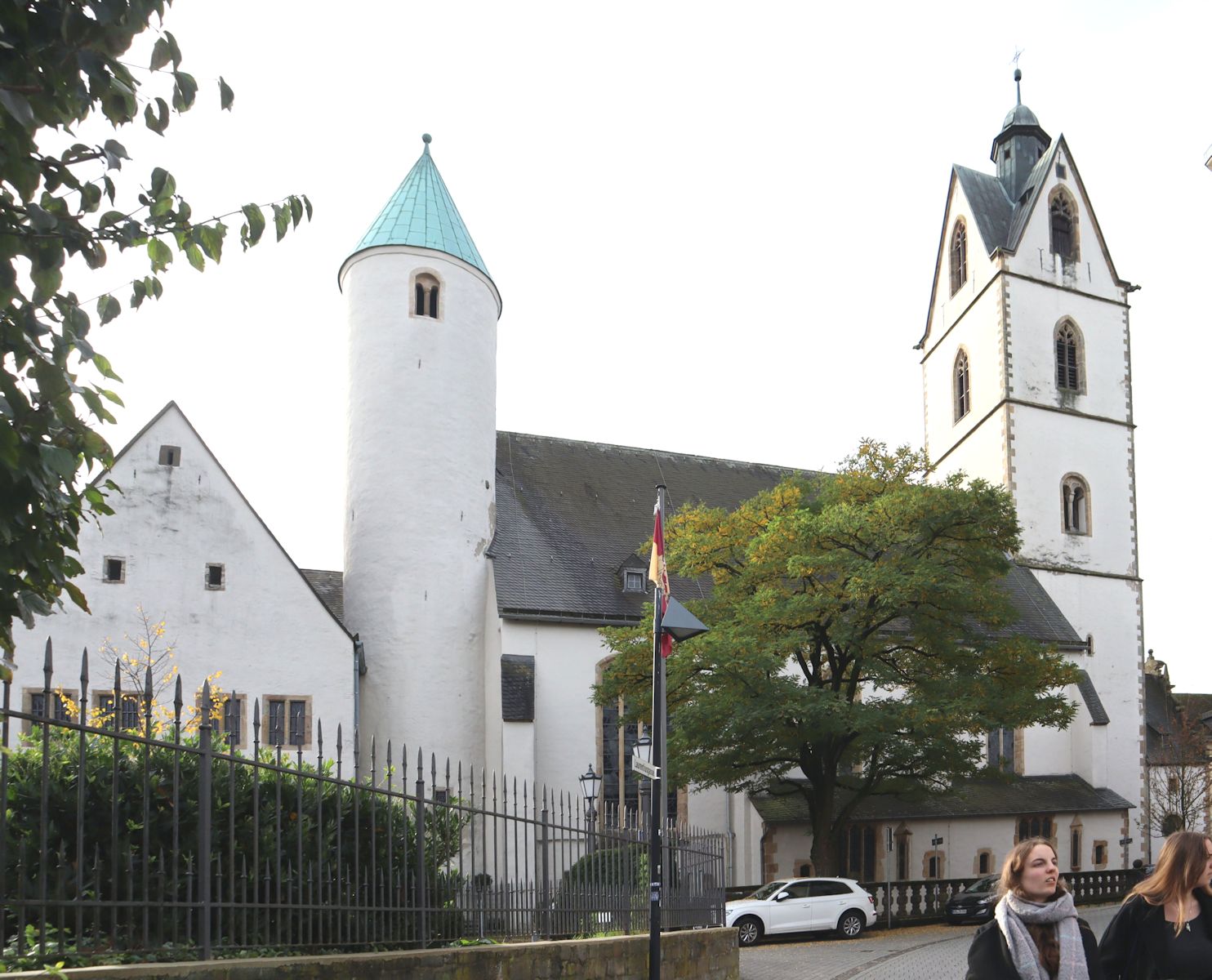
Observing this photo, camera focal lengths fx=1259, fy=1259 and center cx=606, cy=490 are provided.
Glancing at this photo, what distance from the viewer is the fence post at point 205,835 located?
6508 mm

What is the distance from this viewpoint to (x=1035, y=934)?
492 centimetres

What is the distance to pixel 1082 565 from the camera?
39469mm

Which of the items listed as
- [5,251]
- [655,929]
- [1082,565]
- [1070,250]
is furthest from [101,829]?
[1070,250]

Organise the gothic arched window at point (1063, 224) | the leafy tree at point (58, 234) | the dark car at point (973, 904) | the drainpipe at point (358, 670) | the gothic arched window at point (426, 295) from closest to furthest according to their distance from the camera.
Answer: the leafy tree at point (58, 234)
the drainpipe at point (358, 670)
the dark car at point (973, 904)
the gothic arched window at point (426, 295)
the gothic arched window at point (1063, 224)

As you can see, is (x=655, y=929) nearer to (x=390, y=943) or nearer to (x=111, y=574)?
(x=390, y=943)

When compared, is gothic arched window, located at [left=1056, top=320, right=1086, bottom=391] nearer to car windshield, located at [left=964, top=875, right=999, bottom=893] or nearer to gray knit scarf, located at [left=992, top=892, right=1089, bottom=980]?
car windshield, located at [left=964, top=875, right=999, bottom=893]

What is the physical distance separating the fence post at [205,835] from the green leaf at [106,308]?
228cm

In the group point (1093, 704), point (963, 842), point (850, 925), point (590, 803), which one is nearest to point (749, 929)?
point (850, 925)

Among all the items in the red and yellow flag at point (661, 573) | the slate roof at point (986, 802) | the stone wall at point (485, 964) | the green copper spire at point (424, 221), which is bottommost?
the slate roof at point (986, 802)

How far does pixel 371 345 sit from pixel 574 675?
363 inches

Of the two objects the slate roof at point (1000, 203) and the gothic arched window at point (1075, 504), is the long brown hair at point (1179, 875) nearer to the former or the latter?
the gothic arched window at point (1075, 504)

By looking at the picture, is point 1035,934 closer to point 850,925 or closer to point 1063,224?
point 850,925

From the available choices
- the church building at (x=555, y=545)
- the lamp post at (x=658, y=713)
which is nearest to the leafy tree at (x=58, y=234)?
the lamp post at (x=658, y=713)

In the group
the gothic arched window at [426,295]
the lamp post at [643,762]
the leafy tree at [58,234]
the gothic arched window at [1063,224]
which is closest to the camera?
the leafy tree at [58,234]
